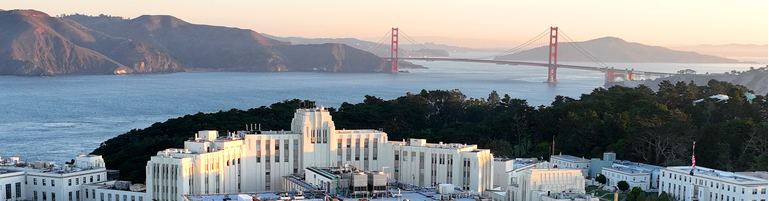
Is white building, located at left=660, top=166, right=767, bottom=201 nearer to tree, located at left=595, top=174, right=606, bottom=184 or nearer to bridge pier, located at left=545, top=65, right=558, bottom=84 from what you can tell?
tree, located at left=595, top=174, right=606, bottom=184

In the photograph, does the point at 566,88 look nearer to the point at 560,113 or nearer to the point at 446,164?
the point at 560,113

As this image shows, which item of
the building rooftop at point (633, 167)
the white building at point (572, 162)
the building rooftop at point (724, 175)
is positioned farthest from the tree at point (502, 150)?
the building rooftop at point (724, 175)

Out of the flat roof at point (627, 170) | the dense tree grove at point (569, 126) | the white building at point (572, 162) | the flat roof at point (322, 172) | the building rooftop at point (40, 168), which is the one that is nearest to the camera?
Answer: the flat roof at point (322, 172)

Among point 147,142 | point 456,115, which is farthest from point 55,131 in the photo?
point 456,115

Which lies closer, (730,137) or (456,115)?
(730,137)

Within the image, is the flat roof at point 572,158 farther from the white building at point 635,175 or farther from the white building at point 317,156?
the white building at point 317,156

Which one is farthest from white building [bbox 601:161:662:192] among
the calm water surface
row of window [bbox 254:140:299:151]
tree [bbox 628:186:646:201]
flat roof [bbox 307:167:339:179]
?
the calm water surface
